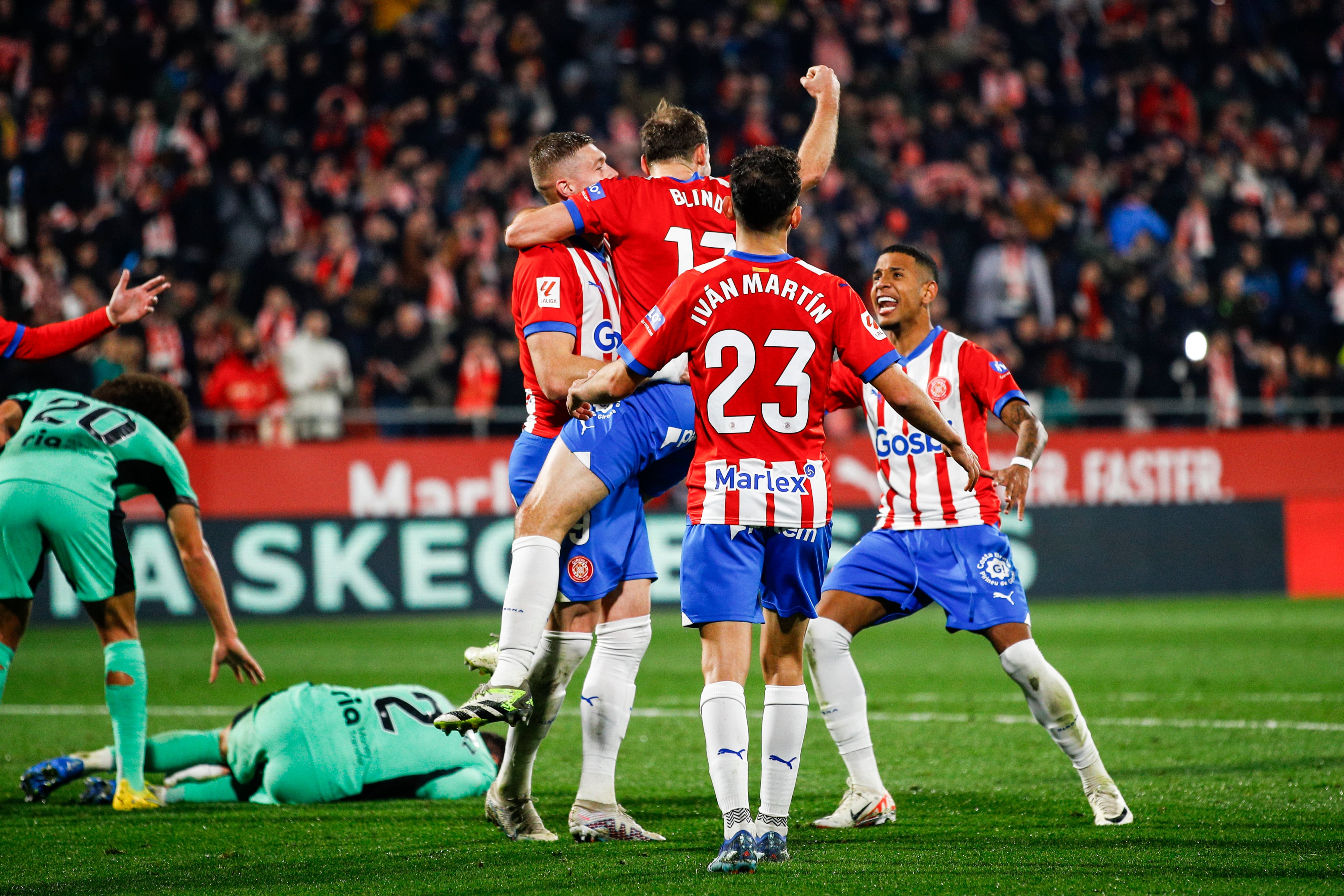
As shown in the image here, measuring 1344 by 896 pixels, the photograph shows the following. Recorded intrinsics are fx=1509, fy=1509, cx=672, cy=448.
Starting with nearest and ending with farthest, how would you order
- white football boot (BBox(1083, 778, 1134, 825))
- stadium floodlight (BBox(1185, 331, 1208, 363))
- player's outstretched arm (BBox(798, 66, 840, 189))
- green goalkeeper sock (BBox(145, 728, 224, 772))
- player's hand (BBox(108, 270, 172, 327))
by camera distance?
white football boot (BBox(1083, 778, 1134, 825)), player's outstretched arm (BBox(798, 66, 840, 189)), player's hand (BBox(108, 270, 172, 327)), green goalkeeper sock (BBox(145, 728, 224, 772)), stadium floodlight (BBox(1185, 331, 1208, 363))

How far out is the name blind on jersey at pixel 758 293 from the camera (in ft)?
15.0

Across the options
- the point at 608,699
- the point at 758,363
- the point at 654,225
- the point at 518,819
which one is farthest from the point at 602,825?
the point at 654,225

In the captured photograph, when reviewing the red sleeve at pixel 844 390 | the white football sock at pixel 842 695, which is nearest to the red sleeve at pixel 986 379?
the red sleeve at pixel 844 390

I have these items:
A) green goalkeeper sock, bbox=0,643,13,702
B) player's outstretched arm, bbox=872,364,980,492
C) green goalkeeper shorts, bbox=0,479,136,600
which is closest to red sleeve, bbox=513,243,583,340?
player's outstretched arm, bbox=872,364,980,492

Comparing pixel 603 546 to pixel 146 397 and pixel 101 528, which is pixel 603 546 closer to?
pixel 101 528

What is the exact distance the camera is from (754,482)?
464cm

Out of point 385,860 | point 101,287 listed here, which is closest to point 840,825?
point 385,860

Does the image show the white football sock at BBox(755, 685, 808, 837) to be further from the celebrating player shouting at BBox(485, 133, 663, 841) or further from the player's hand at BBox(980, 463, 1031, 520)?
the player's hand at BBox(980, 463, 1031, 520)

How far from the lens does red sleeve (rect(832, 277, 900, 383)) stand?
466 centimetres

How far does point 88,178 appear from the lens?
16.1 m

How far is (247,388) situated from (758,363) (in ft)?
37.8

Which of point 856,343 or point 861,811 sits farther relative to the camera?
point 861,811

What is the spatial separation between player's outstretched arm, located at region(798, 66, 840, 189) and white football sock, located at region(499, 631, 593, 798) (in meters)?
1.87

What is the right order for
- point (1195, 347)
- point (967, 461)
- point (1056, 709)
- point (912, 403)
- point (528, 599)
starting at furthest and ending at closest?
point (1195, 347) → point (1056, 709) → point (528, 599) → point (967, 461) → point (912, 403)
